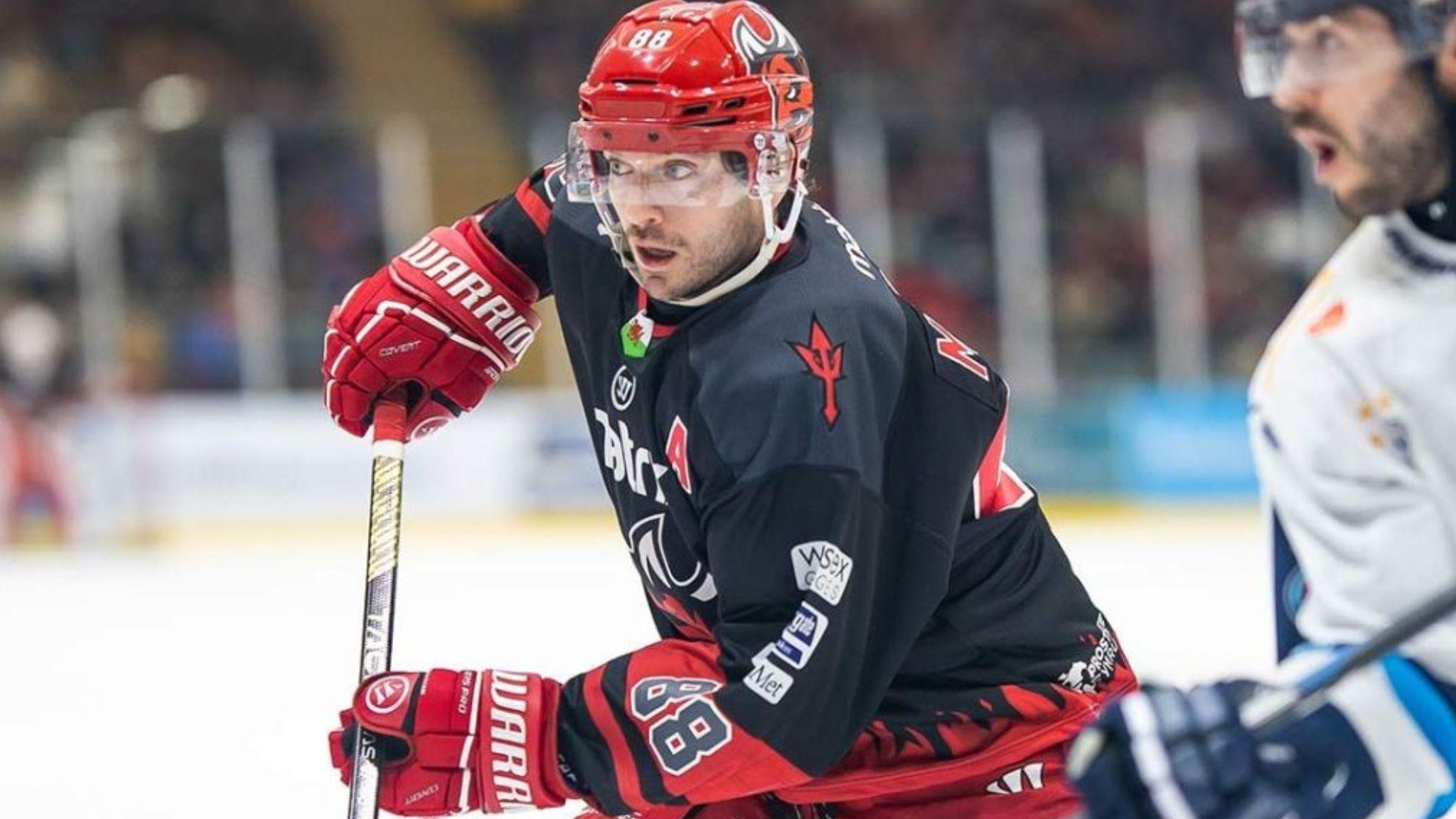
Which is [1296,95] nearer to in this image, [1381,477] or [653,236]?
[1381,477]

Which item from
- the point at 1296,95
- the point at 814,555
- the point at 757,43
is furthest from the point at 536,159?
the point at 1296,95

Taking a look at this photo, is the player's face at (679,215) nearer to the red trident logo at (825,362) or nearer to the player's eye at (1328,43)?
the red trident logo at (825,362)

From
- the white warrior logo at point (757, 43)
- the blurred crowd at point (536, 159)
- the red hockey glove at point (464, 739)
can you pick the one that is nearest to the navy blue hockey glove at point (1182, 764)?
the red hockey glove at point (464, 739)

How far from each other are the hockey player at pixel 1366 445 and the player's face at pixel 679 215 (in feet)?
1.96

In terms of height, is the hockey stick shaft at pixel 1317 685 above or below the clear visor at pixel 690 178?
below

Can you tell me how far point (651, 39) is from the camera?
80.7 inches

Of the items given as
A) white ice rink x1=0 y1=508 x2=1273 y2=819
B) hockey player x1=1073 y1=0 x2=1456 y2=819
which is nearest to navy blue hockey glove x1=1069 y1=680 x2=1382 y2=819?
hockey player x1=1073 y1=0 x2=1456 y2=819

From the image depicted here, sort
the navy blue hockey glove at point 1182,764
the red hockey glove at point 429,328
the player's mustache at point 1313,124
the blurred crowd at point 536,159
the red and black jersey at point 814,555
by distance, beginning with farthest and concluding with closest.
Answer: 1. the blurred crowd at point 536,159
2. the red hockey glove at point 429,328
3. the red and black jersey at point 814,555
4. the player's mustache at point 1313,124
5. the navy blue hockey glove at point 1182,764

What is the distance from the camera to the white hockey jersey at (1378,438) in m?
1.52

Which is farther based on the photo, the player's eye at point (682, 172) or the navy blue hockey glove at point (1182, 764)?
the player's eye at point (682, 172)

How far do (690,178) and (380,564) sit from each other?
64 centimetres

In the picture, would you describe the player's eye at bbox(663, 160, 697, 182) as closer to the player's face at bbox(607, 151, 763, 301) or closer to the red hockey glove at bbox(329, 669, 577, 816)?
the player's face at bbox(607, 151, 763, 301)

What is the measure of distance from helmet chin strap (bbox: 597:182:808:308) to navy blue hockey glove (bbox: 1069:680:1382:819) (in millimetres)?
689

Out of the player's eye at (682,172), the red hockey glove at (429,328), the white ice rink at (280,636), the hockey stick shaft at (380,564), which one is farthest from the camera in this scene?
the white ice rink at (280,636)
